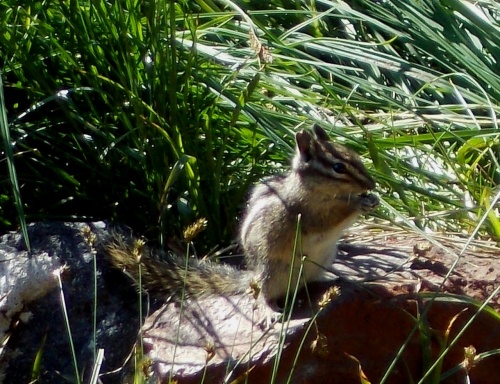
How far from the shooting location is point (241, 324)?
3324 millimetres

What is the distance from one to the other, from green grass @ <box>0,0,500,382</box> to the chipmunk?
25 cm

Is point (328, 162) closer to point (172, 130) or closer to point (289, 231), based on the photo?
point (289, 231)

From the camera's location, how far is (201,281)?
355 centimetres

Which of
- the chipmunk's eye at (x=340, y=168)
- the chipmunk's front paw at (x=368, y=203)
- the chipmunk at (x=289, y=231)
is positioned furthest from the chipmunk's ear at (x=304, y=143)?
the chipmunk's front paw at (x=368, y=203)

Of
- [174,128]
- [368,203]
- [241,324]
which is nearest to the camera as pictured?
[241,324]

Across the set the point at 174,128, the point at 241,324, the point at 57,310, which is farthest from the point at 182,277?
the point at 174,128

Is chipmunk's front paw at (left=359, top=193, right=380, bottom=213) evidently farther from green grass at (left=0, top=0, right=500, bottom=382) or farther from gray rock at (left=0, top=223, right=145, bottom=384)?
gray rock at (left=0, top=223, right=145, bottom=384)

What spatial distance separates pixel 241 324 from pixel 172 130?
910 mm

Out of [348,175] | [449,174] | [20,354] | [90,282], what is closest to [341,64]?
[449,174]

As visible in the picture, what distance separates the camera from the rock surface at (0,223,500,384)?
10.4 feet

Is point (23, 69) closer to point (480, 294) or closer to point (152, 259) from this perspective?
point (152, 259)

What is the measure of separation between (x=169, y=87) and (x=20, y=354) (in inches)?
45.9

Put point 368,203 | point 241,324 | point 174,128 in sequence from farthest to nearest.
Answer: point 174,128
point 368,203
point 241,324

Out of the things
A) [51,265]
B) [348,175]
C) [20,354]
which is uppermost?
[348,175]
